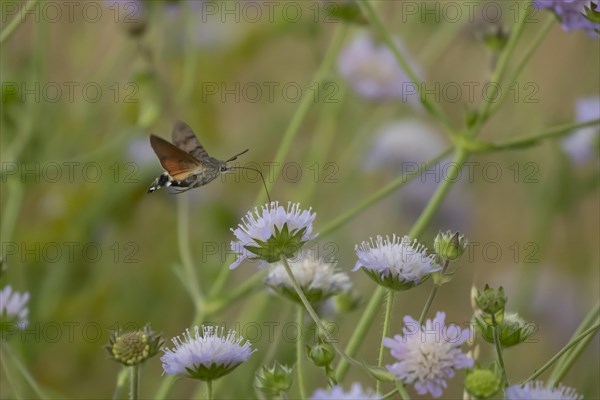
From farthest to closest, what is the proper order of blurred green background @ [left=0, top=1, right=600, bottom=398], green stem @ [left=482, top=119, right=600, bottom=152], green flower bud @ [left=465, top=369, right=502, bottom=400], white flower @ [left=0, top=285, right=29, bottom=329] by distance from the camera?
blurred green background @ [left=0, top=1, right=600, bottom=398], green stem @ [left=482, top=119, right=600, bottom=152], white flower @ [left=0, top=285, right=29, bottom=329], green flower bud @ [left=465, top=369, right=502, bottom=400]

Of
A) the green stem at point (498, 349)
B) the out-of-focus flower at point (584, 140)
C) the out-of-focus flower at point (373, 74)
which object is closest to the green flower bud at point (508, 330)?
the green stem at point (498, 349)

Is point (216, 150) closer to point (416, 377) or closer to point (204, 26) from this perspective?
point (204, 26)

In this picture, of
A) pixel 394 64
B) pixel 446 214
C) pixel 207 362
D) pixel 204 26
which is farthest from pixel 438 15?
pixel 207 362

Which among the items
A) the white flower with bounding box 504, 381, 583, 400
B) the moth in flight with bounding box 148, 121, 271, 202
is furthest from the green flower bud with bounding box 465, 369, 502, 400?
the moth in flight with bounding box 148, 121, 271, 202

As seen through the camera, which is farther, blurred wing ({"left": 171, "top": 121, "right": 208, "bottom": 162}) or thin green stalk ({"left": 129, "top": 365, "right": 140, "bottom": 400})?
blurred wing ({"left": 171, "top": 121, "right": 208, "bottom": 162})

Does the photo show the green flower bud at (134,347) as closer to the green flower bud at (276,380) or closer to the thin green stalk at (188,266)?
the green flower bud at (276,380)

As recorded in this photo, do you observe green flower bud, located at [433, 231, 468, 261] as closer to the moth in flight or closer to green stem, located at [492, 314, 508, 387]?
green stem, located at [492, 314, 508, 387]
